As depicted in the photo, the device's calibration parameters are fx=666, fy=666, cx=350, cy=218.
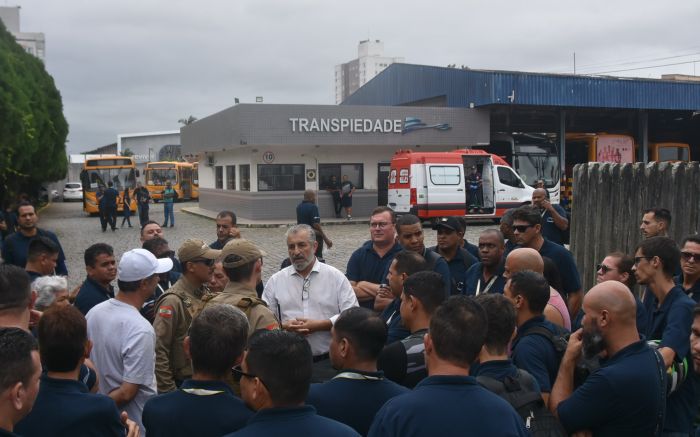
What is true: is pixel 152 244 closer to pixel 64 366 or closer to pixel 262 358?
pixel 64 366

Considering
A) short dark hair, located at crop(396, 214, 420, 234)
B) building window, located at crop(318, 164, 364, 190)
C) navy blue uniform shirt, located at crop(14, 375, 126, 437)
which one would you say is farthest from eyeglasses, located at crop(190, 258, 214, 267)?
building window, located at crop(318, 164, 364, 190)

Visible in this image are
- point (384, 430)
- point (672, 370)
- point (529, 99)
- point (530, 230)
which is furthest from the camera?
point (529, 99)

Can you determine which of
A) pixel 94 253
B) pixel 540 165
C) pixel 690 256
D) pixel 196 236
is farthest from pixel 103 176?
pixel 690 256

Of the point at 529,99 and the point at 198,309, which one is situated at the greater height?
the point at 529,99

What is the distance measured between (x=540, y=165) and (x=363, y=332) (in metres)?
26.3

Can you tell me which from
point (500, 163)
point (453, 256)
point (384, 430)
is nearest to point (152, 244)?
point (453, 256)

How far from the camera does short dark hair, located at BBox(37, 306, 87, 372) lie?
3107 mm

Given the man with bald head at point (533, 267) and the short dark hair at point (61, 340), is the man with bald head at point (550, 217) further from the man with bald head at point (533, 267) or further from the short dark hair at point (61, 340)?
the short dark hair at point (61, 340)

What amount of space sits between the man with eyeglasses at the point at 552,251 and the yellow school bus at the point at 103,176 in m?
30.4

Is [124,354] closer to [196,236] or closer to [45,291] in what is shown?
[45,291]

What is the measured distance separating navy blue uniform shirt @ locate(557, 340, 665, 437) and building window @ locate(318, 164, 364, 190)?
83.9 ft

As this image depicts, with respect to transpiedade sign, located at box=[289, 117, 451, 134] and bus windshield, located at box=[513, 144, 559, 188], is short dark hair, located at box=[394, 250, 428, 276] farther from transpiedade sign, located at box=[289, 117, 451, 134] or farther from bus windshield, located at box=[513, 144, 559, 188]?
bus windshield, located at box=[513, 144, 559, 188]

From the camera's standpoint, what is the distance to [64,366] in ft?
10.2

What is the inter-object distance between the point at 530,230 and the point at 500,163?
18.9 metres
